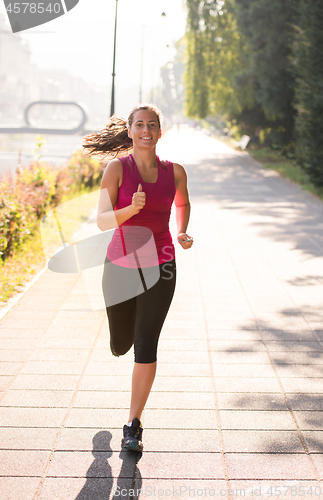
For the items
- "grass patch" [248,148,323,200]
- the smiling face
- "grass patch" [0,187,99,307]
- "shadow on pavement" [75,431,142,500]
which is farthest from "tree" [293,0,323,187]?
"shadow on pavement" [75,431,142,500]

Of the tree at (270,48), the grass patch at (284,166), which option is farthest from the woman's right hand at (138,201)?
the tree at (270,48)

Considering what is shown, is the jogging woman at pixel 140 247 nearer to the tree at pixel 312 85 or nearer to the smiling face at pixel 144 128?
the smiling face at pixel 144 128

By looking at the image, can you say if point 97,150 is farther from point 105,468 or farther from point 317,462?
point 317,462

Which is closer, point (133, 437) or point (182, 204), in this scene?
point (133, 437)

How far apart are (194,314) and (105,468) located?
2934 mm

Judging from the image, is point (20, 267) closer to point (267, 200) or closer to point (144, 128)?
point (144, 128)

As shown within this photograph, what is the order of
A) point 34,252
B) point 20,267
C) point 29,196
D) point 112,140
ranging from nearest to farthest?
point 112,140 < point 20,267 < point 34,252 < point 29,196

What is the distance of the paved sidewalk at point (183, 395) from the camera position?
9.84 feet

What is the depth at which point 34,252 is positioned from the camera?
8602 mm

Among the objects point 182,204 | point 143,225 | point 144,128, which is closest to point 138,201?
point 143,225

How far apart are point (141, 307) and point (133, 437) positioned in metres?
0.71

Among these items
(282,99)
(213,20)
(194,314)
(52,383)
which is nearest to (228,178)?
→ (282,99)

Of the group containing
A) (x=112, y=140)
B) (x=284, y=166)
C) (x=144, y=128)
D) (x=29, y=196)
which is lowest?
(x=284, y=166)

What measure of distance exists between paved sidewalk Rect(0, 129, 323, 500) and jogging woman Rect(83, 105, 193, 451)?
0.33 meters
